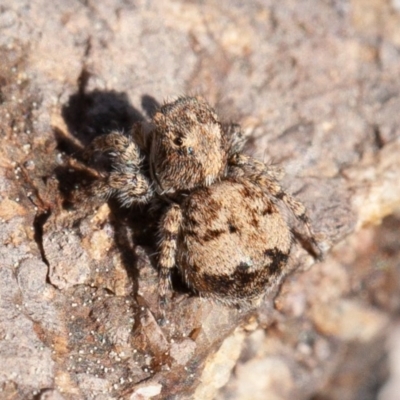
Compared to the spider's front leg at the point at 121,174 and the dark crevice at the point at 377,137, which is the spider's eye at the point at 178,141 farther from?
the dark crevice at the point at 377,137

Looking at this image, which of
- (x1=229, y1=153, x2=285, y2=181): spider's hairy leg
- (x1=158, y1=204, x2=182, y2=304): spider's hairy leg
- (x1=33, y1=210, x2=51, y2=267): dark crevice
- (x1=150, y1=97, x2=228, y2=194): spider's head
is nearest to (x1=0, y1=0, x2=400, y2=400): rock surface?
(x1=33, y1=210, x2=51, y2=267): dark crevice

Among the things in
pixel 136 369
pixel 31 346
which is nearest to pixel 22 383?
pixel 31 346

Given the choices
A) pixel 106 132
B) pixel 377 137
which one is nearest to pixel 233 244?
pixel 106 132

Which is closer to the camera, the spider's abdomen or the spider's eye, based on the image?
the spider's abdomen

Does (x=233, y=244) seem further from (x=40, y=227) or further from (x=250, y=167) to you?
(x=40, y=227)

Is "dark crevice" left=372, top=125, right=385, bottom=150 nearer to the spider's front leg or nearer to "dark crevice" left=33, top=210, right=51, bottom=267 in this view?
the spider's front leg

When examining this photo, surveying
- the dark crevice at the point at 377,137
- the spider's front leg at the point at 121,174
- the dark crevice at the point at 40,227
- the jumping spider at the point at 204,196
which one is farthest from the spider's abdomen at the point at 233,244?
the dark crevice at the point at 377,137
